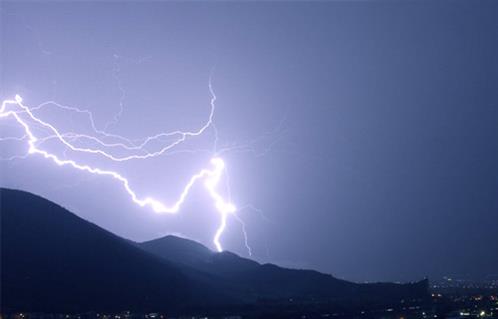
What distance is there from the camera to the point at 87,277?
189 feet

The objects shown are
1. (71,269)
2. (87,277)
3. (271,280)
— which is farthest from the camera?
(271,280)

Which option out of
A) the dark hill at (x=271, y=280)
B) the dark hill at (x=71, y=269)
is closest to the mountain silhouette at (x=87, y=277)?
the dark hill at (x=71, y=269)

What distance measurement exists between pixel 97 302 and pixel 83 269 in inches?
266

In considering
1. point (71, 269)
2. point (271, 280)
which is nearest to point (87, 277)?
point (71, 269)

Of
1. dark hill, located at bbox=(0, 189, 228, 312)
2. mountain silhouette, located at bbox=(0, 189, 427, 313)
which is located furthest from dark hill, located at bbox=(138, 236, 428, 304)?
dark hill, located at bbox=(0, 189, 228, 312)

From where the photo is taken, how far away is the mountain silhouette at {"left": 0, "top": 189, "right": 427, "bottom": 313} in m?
51.9

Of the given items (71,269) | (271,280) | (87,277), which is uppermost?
(271,280)

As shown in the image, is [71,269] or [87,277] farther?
[71,269]

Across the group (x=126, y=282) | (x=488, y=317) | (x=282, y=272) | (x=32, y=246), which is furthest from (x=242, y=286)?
(x=488, y=317)

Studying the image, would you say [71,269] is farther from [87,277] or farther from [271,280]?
[271,280]

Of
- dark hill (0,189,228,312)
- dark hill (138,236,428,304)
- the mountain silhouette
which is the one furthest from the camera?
dark hill (138,236,428,304)

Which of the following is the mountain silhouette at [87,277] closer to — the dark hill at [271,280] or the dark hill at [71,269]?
the dark hill at [71,269]

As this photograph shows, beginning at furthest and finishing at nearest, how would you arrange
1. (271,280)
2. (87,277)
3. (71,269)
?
(271,280)
(71,269)
(87,277)

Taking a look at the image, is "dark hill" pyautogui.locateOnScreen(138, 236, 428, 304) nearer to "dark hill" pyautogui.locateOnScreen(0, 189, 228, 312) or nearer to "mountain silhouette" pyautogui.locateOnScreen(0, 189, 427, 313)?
"mountain silhouette" pyautogui.locateOnScreen(0, 189, 427, 313)
